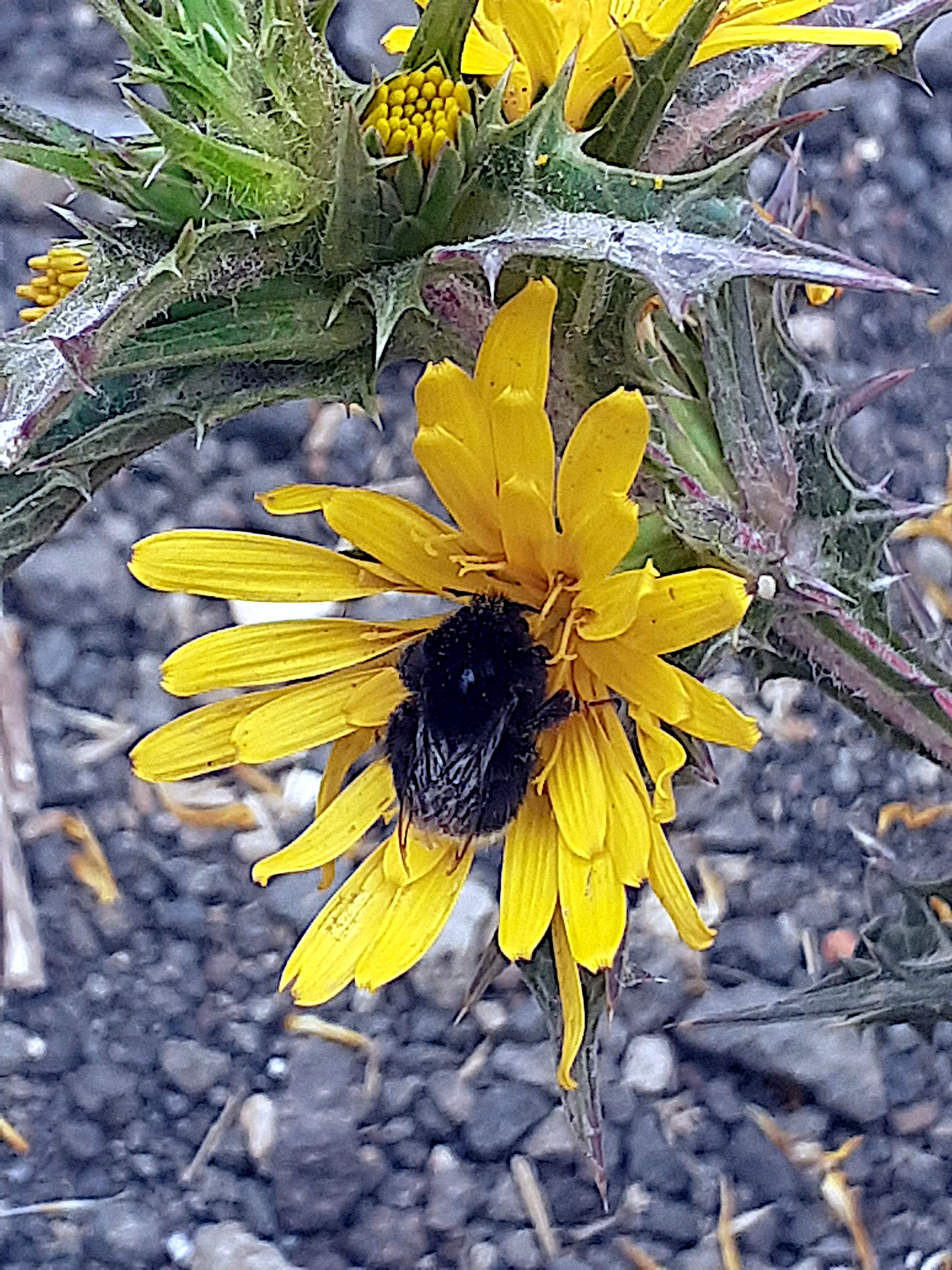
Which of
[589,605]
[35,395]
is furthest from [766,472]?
[35,395]

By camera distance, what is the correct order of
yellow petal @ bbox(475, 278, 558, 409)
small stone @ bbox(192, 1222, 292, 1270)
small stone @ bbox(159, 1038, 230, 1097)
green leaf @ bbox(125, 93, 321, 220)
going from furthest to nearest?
small stone @ bbox(159, 1038, 230, 1097) < small stone @ bbox(192, 1222, 292, 1270) < yellow petal @ bbox(475, 278, 558, 409) < green leaf @ bbox(125, 93, 321, 220)

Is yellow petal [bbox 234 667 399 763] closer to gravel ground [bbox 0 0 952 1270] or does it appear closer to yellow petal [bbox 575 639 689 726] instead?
yellow petal [bbox 575 639 689 726]

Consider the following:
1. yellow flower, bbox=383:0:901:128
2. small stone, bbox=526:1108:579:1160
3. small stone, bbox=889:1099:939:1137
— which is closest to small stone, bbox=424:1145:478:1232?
small stone, bbox=526:1108:579:1160

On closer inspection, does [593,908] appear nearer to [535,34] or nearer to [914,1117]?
[535,34]

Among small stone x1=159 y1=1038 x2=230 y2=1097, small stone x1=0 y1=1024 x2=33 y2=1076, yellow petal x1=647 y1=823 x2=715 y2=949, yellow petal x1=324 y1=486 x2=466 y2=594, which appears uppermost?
yellow petal x1=324 y1=486 x2=466 y2=594

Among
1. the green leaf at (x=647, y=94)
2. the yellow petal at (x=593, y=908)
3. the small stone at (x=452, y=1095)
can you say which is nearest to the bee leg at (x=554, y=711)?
the yellow petal at (x=593, y=908)

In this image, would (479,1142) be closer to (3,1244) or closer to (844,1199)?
(844,1199)

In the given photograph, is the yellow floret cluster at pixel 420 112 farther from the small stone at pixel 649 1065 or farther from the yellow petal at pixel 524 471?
the small stone at pixel 649 1065
